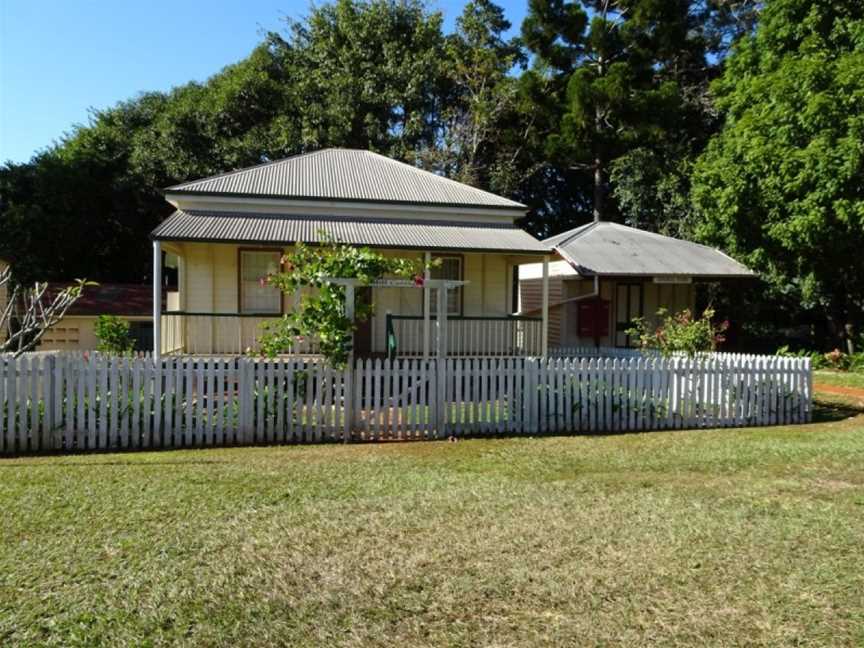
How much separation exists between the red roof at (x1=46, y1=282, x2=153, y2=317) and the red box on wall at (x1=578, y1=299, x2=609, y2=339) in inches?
641

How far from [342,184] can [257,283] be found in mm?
3663

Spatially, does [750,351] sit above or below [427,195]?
below

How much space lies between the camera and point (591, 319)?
72.4ft

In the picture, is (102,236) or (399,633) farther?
(102,236)

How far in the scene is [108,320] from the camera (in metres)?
18.1

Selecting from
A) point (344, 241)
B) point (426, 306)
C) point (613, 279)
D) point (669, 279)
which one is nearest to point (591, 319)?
point (613, 279)

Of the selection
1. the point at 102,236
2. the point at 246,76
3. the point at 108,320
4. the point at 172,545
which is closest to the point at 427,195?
the point at 108,320

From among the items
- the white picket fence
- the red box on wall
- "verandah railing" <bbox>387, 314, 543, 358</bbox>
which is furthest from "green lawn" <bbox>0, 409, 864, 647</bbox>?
the red box on wall

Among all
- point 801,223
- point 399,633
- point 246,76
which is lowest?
point 399,633

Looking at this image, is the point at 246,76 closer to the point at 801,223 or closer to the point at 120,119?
the point at 120,119

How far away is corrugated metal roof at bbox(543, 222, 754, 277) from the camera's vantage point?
65.1ft

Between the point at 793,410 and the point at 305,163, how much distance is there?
1403cm

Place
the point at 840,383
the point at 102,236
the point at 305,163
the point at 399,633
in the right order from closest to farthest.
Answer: the point at 399,633 < the point at 840,383 < the point at 305,163 < the point at 102,236

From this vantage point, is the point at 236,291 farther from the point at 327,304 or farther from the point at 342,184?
the point at 327,304
